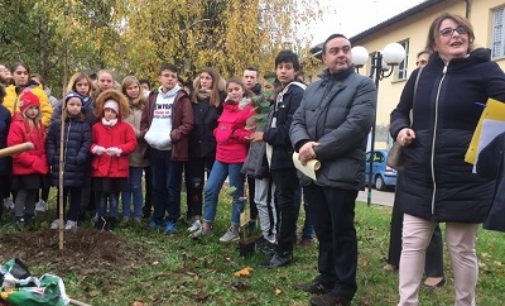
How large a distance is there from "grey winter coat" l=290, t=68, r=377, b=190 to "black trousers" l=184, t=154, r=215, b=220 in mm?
2513

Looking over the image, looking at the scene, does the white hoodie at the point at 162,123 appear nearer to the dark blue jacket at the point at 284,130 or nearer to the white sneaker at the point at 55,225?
the white sneaker at the point at 55,225

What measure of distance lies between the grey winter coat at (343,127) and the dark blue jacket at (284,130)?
0.70 metres

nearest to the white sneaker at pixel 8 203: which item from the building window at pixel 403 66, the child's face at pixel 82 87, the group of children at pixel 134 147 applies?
the group of children at pixel 134 147

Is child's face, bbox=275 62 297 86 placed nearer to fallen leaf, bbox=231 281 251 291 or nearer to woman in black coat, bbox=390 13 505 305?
woman in black coat, bbox=390 13 505 305

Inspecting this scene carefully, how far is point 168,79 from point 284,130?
80.8 inches

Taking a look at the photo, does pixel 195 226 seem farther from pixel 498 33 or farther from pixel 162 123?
pixel 498 33

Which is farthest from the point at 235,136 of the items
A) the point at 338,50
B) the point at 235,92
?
the point at 338,50

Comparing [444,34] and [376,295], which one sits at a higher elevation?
[444,34]

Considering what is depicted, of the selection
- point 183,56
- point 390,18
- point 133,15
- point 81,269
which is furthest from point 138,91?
point 390,18

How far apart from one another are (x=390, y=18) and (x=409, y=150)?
2314 centimetres

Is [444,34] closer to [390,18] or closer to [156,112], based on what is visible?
[156,112]

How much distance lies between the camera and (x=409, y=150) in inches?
137

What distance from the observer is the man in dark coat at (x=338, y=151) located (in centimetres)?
387

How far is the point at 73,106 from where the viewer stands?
19.2 ft
